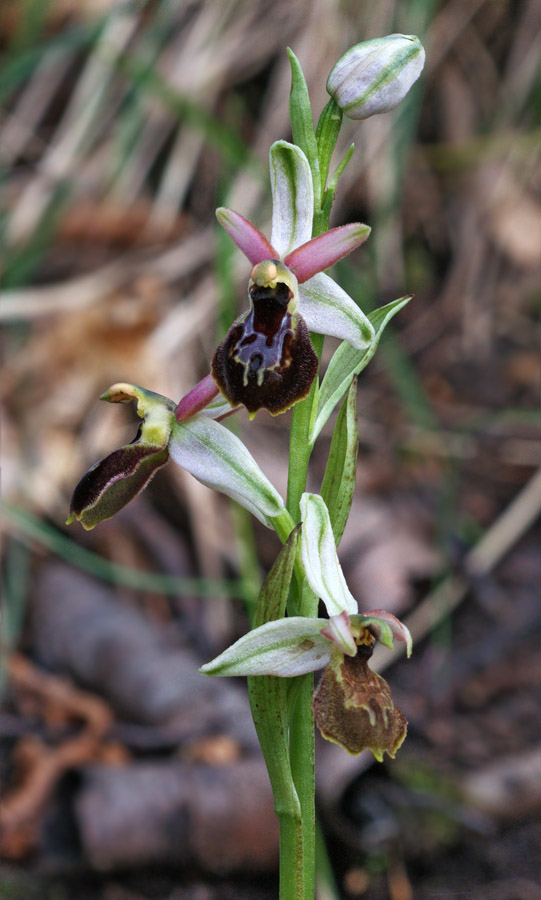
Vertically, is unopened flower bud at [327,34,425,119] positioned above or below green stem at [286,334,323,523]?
above

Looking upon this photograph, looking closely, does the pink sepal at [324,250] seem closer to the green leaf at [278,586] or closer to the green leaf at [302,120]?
the green leaf at [302,120]

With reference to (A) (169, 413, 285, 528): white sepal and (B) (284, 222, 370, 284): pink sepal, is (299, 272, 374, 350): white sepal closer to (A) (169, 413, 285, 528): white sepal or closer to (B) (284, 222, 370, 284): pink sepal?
(B) (284, 222, 370, 284): pink sepal

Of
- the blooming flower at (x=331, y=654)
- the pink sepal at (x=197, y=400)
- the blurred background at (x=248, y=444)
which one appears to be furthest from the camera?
the blurred background at (x=248, y=444)

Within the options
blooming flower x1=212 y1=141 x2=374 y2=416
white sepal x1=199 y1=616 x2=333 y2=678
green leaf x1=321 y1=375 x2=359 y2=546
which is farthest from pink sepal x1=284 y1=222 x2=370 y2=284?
white sepal x1=199 y1=616 x2=333 y2=678

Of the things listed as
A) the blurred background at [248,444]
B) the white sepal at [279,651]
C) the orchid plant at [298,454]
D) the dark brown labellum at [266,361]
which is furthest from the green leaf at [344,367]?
the blurred background at [248,444]

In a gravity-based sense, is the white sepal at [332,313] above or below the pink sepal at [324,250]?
below

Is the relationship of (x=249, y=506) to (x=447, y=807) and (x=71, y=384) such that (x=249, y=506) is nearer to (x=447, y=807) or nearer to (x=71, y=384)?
(x=447, y=807)

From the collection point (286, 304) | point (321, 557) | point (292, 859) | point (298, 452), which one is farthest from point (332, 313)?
point (292, 859)
